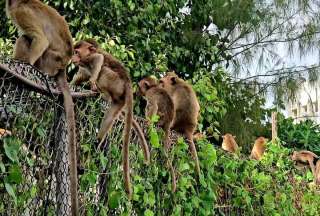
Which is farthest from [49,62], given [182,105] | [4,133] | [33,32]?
[182,105]

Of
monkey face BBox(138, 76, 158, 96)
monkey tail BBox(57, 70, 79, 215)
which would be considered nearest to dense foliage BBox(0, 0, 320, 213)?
monkey tail BBox(57, 70, 79, 215)

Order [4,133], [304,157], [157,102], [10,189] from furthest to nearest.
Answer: [304,157], [157,102], [4,133], [10,189]

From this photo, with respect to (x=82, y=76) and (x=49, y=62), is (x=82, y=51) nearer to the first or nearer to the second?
(x=82, y=76)

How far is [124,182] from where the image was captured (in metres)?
3.82

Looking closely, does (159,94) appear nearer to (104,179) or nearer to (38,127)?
(104,179)

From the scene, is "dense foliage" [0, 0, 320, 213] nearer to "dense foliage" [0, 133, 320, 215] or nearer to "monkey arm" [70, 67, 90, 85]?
"dense foliage" [0, 133, 320, 215]

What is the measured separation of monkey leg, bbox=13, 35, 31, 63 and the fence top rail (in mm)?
486

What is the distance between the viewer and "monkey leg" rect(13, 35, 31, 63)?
392cm

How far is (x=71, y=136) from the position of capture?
3.22 meters

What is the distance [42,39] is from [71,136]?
3.23 ft

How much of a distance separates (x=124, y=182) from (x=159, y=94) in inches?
86.0

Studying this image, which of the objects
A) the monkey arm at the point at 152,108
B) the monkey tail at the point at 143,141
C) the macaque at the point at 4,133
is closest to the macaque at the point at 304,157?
the monkey arm at the point at 152,108

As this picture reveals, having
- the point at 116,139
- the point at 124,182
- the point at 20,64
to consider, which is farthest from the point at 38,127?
the point at 116,139

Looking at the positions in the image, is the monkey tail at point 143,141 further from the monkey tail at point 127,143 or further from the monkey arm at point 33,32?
the monkey arm at point 33,32
